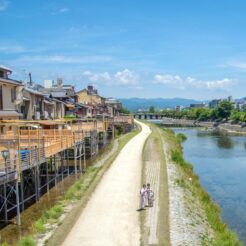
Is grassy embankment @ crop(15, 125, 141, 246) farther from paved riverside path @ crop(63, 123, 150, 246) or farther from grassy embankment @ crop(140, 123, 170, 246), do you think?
grassy embankment @ crop(140, 123, 170, 246)

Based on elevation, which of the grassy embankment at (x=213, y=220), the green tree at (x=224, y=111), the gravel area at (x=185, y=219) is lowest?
the grassy embankment at (x=213, y=220)

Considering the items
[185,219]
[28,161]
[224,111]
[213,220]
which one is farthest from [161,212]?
[224,111]

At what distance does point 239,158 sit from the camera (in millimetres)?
60188

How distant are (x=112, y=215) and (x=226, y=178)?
76.6 ft

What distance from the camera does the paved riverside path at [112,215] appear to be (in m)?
19.1

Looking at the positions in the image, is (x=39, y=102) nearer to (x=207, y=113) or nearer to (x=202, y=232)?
(x=202, y=232)

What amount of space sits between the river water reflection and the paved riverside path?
6.65m

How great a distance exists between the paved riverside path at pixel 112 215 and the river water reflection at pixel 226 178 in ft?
Answer: 21.8

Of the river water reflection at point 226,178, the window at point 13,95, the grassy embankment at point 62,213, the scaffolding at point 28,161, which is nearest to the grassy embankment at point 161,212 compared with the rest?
the grassy embankment at point 62,213

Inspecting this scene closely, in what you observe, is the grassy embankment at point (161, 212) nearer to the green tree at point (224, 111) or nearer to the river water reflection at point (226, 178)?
the river water reflection at point (226, 178)

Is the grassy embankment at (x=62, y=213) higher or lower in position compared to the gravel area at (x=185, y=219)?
higher

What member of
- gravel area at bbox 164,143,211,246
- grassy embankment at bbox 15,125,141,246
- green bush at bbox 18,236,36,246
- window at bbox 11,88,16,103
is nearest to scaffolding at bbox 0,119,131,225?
grassy embankment at bbox 15,125,141,246

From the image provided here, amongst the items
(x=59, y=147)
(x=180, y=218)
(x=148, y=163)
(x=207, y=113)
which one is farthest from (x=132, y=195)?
(x=207, y=113)

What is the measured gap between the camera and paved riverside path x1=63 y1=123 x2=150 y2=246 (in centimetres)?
1909
